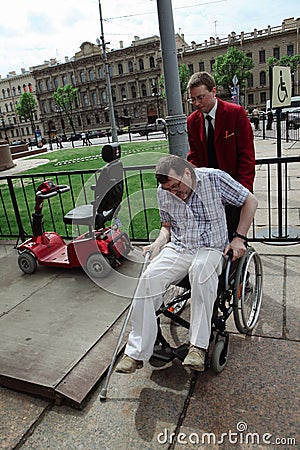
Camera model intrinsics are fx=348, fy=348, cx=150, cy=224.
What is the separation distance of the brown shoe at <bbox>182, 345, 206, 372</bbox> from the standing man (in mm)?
1051

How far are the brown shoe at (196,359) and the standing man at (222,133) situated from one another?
1051 mm

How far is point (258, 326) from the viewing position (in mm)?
2799

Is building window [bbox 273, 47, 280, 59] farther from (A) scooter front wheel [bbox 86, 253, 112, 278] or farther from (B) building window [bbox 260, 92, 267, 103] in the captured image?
(A) scooter front wheel [bbox 86, 253, 112, 278]

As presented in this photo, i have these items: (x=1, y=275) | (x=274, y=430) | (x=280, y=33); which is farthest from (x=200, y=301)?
(x=280, y=33)

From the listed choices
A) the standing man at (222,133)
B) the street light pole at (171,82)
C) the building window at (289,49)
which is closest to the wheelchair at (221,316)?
the standing man at (222,133)

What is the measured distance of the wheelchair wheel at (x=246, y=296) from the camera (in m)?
2.38

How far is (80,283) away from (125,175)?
4.26 ft

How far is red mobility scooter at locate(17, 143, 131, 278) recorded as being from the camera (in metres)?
3.63

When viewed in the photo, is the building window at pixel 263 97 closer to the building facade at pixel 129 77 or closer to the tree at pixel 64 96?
the building facade at pixel 129 77

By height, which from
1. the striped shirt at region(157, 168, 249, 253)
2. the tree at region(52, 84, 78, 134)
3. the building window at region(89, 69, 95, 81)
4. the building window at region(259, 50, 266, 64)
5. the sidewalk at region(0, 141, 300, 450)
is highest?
the building window at region(89, 69, 95, 81)

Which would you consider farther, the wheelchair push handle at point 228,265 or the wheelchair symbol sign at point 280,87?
the wheelchair symbol sign at point 280,87

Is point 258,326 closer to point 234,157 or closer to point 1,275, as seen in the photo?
point 234,157

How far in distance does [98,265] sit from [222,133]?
6.38 feet

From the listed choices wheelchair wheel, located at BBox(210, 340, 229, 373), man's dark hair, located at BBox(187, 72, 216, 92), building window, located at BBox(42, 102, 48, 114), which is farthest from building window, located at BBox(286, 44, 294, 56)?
wheelchair wheel, located at BBox(210, 340, 229, 373)
